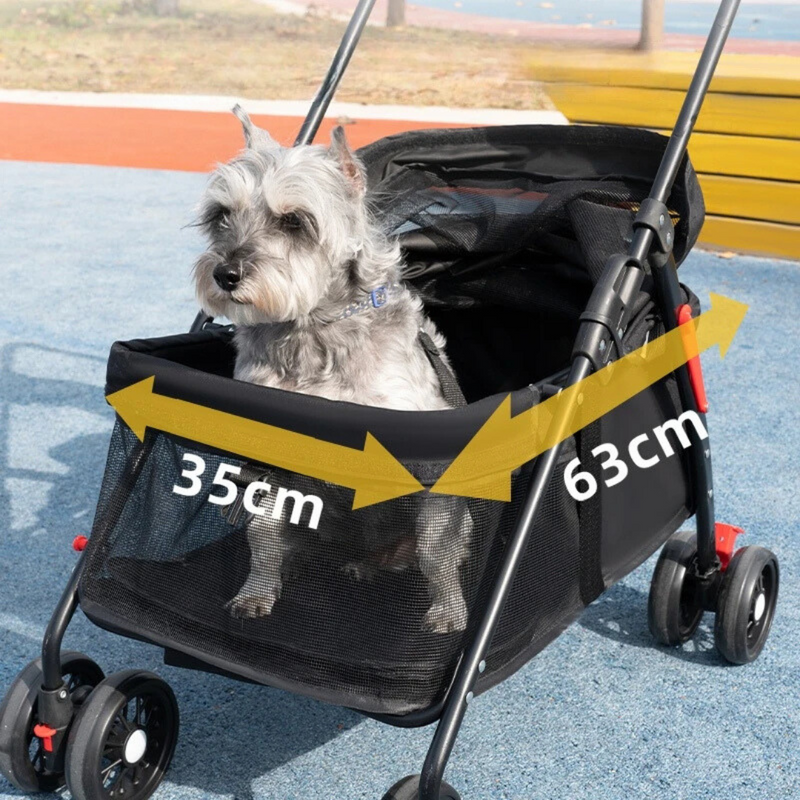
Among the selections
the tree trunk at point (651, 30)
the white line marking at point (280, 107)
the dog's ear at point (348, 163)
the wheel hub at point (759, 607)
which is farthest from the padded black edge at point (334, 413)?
the white line marking at point (280, 107)

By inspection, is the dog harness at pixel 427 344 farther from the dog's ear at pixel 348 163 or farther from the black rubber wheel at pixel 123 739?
the black rubber wheel at pixel 123 739

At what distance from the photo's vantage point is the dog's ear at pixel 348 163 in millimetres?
2833

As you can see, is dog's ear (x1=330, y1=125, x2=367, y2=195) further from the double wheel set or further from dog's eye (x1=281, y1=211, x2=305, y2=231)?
the double wheel set

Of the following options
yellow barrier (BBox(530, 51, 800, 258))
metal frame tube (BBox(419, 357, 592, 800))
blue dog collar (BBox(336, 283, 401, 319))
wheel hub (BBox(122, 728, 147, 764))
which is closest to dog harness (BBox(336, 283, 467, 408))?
blue dog collar (BBox(336, 283, 401, 319))

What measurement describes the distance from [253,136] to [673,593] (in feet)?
5.59

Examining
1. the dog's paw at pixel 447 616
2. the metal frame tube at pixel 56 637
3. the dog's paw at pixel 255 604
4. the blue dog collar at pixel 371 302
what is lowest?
the metal frame tube at pixel 56 637

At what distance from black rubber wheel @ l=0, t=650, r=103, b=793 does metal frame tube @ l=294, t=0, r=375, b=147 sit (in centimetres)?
160

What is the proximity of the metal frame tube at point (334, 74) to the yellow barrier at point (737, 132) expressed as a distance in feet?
15.0

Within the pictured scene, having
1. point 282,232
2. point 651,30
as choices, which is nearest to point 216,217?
point 282,232

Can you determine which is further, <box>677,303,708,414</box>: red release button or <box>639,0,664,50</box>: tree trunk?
<box>639,0,664,50</box>: tree trunk

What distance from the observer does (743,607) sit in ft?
9.57

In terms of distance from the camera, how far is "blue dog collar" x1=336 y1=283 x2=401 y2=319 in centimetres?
278

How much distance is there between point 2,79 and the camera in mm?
18312

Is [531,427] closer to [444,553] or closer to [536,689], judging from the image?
[444,553]
